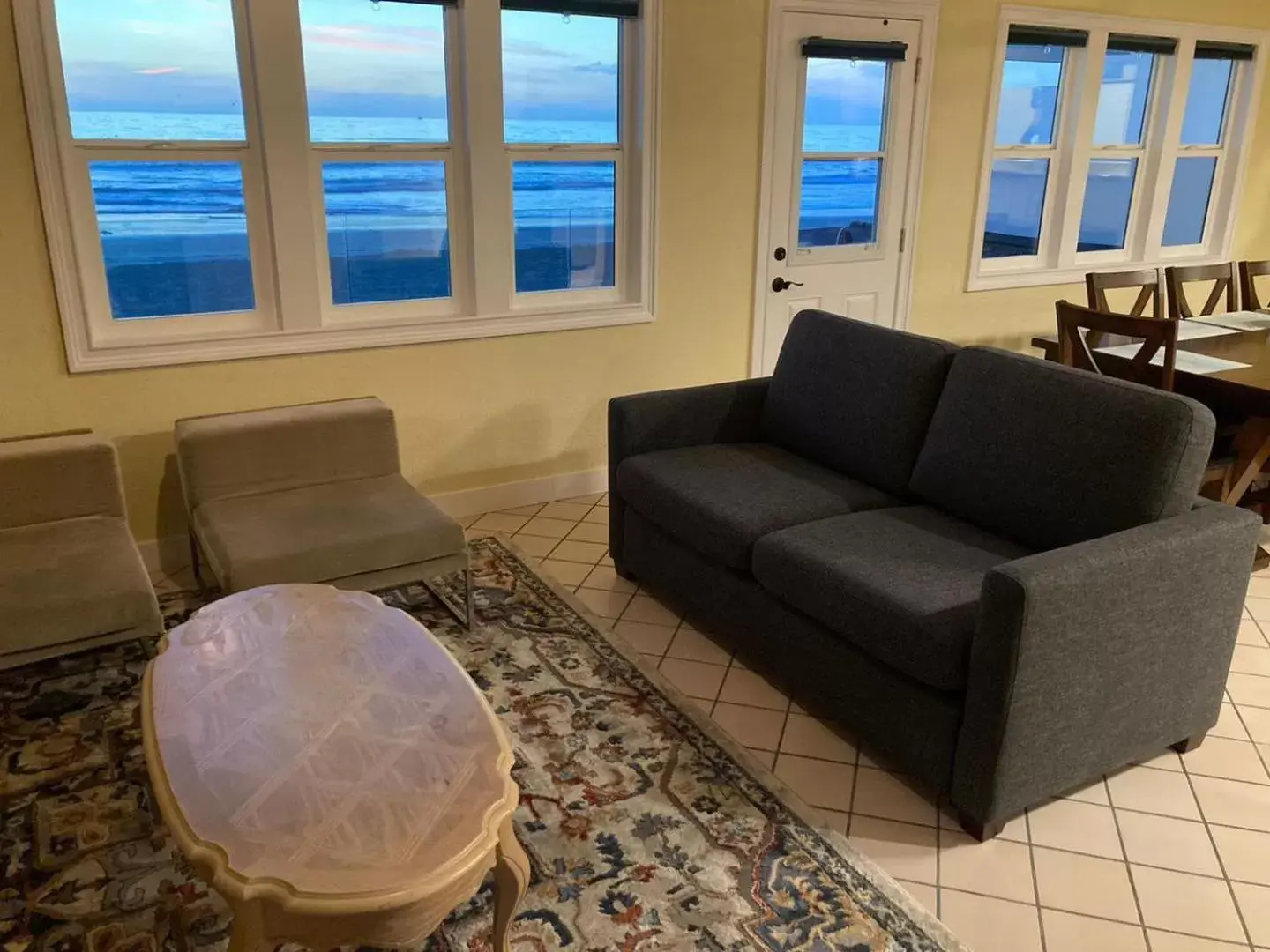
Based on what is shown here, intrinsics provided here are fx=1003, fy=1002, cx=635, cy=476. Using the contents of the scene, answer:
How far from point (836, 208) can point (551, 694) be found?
→ 281 centimetres

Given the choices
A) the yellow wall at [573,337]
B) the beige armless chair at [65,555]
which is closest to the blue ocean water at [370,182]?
the yellow wall at [573,337]

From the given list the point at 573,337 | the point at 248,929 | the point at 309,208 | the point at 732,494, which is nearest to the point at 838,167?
the point at 573,337

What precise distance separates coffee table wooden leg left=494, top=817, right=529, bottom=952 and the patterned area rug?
156mm

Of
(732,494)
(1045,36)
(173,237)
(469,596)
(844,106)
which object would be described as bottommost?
(469,596)

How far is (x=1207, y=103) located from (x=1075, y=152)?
113 centimetres

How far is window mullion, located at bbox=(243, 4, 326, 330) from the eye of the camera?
3.26m

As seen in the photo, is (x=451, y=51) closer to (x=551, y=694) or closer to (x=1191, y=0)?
(x=551, y=694)

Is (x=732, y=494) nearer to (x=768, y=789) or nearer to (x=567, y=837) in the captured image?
(x=768, y=789)

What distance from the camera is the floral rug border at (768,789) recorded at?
195cm

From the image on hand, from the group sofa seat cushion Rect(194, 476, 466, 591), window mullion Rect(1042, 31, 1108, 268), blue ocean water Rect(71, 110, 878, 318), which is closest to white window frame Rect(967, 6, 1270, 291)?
window mullion Rect(1042, 31, 1108, 268)

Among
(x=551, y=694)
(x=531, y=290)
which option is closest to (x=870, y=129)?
(x=531, y=290)

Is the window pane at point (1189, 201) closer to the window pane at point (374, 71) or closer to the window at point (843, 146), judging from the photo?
the window at point (843, 146)

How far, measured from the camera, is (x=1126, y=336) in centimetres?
348

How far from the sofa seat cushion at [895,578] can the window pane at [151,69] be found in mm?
2322
